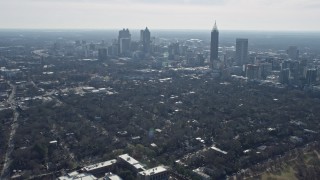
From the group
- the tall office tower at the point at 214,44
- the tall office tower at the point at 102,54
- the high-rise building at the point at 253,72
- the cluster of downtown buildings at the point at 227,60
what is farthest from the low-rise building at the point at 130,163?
the tall office tower at the point at 102,54

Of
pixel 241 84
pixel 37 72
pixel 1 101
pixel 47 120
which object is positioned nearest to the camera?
pixel 47 120

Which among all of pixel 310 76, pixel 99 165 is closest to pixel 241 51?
pixel 310 76

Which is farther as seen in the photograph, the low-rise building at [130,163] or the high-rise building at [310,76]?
the high-rise building at [310,76]

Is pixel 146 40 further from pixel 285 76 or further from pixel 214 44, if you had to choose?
pixel 285 76

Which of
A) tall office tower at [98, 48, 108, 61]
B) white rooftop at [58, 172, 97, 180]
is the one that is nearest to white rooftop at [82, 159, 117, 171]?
white rooftop at [58, 172, 97, 180]

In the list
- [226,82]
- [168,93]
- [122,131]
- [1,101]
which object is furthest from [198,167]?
[226,82]

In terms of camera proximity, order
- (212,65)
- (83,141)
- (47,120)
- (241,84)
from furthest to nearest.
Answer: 1. (212,65)
2. (241,84)
3. (47,120)
4. (83,141)

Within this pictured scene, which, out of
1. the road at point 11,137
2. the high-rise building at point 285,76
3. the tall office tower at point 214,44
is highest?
the tall office tower at point 214,44

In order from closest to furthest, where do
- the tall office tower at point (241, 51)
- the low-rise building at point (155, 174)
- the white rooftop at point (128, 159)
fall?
1. the low-rise building at point (155, 174)
2. the white rooftop at point (128, 159)
3. the tall office tower at point (241, 51)

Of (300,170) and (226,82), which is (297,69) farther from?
(300,170)

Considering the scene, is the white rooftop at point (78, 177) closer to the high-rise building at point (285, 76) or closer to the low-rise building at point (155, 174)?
the low-rise building at point (155, 174)

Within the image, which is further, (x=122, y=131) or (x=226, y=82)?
(x=226, y=82)
